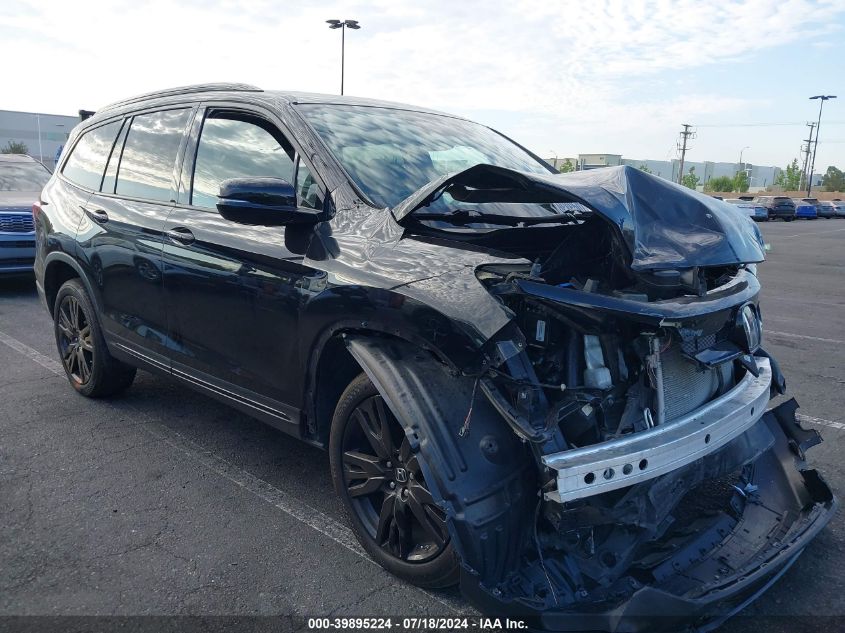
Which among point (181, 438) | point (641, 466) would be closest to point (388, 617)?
point (641, 466)

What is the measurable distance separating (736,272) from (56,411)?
170 inches

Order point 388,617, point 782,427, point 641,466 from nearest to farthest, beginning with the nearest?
point 641,466
point 388,617
point 782,427

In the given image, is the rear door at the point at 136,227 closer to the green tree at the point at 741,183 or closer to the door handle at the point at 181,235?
the door handle at the point at 181,235

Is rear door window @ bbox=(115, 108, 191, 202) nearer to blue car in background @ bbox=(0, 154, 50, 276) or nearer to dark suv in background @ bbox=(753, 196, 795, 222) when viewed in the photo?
blue car in background @ bbox=(0, 154, 50, 276)

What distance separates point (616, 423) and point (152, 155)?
3.22 metres

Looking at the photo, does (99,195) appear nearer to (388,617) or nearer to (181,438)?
(181,438)

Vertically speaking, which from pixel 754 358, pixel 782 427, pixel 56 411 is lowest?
pixel 56 411

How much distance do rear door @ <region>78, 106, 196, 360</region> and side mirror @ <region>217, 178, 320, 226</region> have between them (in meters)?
1.08

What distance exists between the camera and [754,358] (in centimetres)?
297

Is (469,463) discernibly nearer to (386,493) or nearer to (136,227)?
(386,493)

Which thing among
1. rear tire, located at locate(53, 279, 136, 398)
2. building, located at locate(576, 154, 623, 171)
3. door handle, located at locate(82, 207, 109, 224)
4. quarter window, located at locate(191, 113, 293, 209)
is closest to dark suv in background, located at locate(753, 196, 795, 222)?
building, located at locate(576, 154, 623, 171)

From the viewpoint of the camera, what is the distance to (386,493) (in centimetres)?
281

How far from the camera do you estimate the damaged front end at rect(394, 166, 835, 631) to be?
221 cm

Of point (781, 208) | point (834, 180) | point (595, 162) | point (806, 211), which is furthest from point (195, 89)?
point (834, 180)
